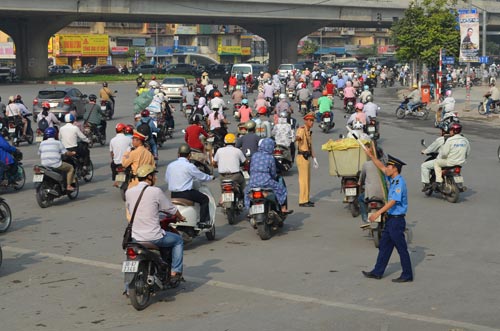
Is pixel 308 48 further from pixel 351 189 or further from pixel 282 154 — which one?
pixel 351 189

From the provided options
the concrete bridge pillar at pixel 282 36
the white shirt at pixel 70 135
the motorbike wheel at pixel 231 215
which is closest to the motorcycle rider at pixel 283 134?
the white shirt at pixel 70 135

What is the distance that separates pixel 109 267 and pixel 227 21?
70.0 metres

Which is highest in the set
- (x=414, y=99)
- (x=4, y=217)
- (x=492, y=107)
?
(x=414, y=99)

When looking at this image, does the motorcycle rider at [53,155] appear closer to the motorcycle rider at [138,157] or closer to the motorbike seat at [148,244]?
the motorcycle rider at [138,157]

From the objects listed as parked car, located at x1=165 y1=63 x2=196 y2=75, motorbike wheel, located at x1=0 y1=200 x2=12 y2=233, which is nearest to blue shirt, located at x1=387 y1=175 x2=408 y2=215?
motorbike wheel, located at x1=0 y1=200 x2=12 y2=233

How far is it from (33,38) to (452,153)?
59659 millimetres

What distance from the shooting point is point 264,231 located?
1272cm

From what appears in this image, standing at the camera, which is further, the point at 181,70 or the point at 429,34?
the point at 181,70

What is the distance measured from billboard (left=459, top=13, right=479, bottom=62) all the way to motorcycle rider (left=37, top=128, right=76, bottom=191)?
89.3 ft

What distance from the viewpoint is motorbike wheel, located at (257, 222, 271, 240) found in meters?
12.7

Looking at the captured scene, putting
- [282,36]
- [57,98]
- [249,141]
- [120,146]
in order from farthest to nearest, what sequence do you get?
1. [282,36]
2. [57,98]
3. [120,146]
4. [249,141]

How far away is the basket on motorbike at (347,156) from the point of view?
1434 cm

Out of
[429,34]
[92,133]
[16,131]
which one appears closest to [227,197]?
[92,133]

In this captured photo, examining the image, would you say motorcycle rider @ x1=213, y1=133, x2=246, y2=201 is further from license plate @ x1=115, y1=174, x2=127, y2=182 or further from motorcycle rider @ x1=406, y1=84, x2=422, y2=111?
motorcycle rider @ x1=406, y1=84, x2=422, y2=111
